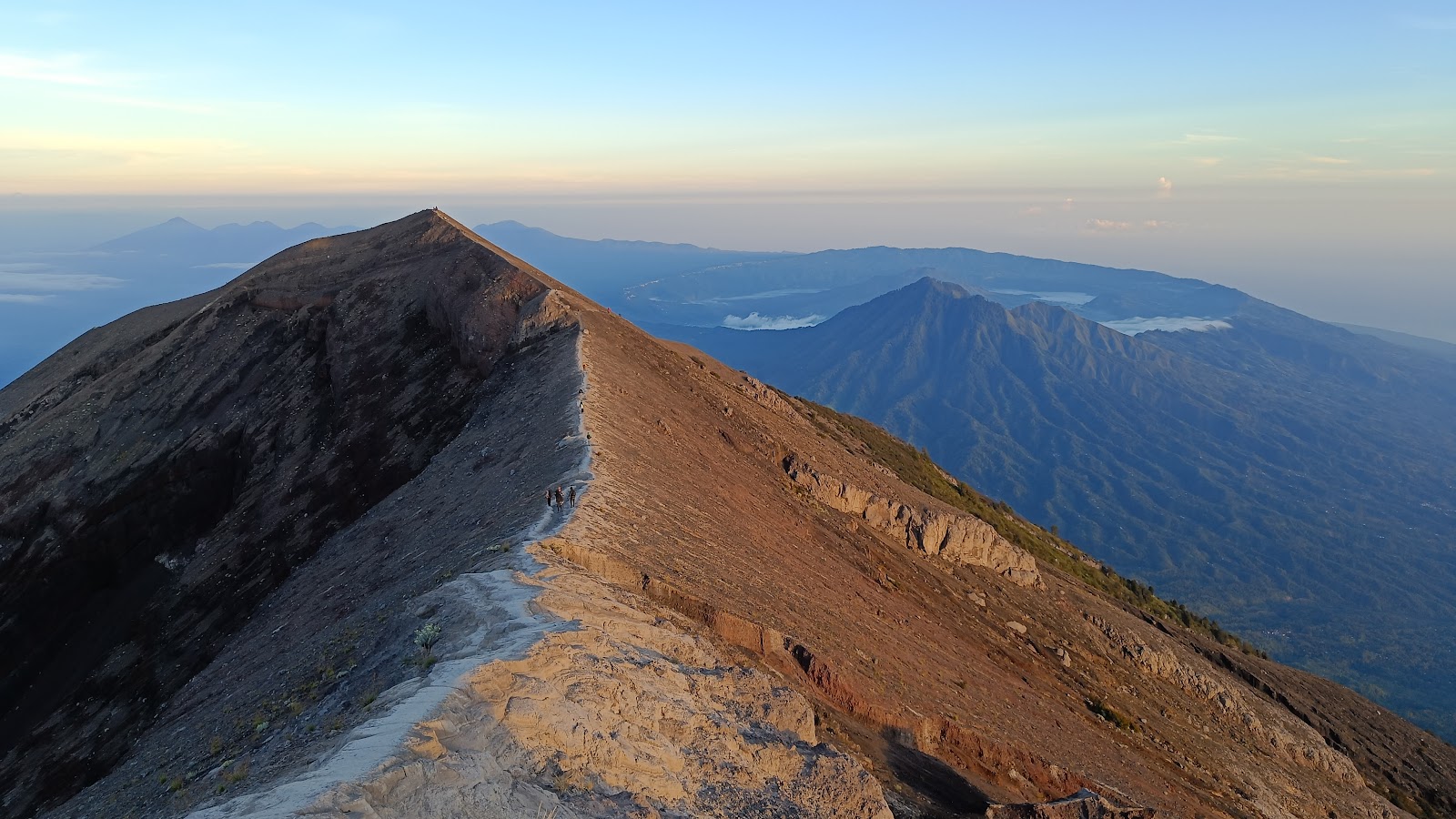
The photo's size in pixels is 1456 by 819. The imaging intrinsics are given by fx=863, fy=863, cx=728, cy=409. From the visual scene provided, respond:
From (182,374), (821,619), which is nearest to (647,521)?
(821,619)

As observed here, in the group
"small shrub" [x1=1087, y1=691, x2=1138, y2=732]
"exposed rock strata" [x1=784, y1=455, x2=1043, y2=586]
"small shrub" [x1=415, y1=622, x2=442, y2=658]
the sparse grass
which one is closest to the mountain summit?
"small shrub" [x1=415, y1=622, x2=442, y2=658]

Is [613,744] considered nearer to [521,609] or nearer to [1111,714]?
[521,609]

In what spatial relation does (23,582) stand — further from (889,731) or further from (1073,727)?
(1073,727)

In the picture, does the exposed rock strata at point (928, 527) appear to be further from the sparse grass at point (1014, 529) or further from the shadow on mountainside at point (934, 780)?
the shadow on mountainside at point (934, 780)

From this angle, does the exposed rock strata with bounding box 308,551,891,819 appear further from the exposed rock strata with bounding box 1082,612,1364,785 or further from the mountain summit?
the exposed rock strata with bounding box 1082,612,1364,785

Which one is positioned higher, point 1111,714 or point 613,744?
point 613,744

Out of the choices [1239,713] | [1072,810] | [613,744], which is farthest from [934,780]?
[1239,713]

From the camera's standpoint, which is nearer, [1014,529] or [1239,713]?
[1239,713]
